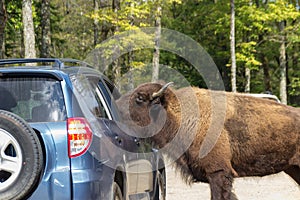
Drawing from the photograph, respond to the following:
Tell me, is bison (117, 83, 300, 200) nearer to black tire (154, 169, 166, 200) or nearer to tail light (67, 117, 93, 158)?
black tire (154, 169, 166, 200)

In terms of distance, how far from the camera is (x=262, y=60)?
3791 cm

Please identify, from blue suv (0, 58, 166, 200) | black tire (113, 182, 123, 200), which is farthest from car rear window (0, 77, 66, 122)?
black tire (113, 182, 123, 200)

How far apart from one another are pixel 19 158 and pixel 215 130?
345cm

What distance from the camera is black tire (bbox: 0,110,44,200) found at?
4.11m

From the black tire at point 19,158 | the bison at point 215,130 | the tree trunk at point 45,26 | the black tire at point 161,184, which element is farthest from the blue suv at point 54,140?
the tree trunk at point 45,26

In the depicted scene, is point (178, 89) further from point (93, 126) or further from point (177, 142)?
point (93, 126)

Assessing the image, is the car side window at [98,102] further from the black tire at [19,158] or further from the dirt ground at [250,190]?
the dirt ground at [250,190]

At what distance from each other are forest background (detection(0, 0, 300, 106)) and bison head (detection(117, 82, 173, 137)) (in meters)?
14.5

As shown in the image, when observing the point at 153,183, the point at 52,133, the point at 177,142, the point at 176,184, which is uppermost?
the point at 52,133

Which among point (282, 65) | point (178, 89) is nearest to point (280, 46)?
point (282, 65)

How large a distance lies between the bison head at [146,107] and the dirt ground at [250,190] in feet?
4.85

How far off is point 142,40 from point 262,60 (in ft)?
→ 54.8

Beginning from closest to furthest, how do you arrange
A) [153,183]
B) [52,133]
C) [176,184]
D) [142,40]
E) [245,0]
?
[52,133] < [153,183] < [176,184] < [142,40] < [245,0]

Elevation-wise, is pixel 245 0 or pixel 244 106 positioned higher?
pixel 245 0
